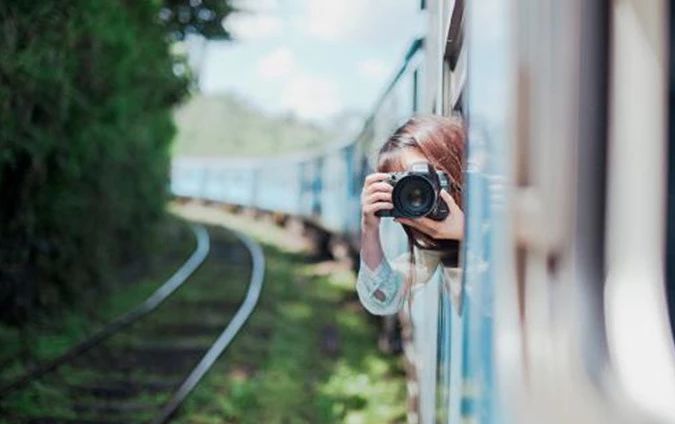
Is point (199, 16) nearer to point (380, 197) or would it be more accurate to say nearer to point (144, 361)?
point (144, 361)

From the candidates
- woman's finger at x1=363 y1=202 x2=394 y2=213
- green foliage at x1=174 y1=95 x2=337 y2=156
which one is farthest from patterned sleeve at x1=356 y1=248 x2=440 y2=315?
green foliage at x1=174 y1=95 x2=337 y2=156

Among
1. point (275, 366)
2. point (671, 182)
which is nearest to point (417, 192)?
point (671, 182)

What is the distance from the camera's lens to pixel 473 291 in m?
2.06

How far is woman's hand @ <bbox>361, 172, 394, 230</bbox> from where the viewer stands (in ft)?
8.72

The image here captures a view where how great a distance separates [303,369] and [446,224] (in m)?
7.57

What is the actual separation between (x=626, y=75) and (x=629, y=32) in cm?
5

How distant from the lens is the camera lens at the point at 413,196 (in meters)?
2.53

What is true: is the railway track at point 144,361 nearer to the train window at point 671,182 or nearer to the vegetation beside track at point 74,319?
the vegetation beside track at point 74,319

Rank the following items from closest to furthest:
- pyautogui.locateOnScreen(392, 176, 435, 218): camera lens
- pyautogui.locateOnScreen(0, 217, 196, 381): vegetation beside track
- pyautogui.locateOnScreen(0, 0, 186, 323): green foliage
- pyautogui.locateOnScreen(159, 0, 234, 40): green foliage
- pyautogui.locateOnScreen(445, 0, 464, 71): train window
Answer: pyautogui.locateOnScreen(392, 176, 435, 218): camera lens → pyautogui.locateOnScreen(445, 0, 464, 71): train window → pyautogui.locateOnScreen(0, 0, 186, 323): green foliage → pyautogui.locateOnScreen(0, 217, 196, 381): vegetation beside track → pyautogui.locateOnScreen(159, 0, 234, 40): green foliage

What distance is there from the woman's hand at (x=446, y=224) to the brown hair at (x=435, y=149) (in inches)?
1.9

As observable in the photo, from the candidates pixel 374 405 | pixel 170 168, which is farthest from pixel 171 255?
pixel 374 405

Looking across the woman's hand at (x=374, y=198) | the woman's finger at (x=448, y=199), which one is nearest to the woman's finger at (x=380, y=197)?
the woman's hand at (x=374, y=198)

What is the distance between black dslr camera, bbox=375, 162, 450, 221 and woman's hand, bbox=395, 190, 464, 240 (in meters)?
0.03

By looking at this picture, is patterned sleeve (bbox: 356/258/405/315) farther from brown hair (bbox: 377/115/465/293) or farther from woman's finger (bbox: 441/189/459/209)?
woman's finger (bbox: 441/189/459/209)
